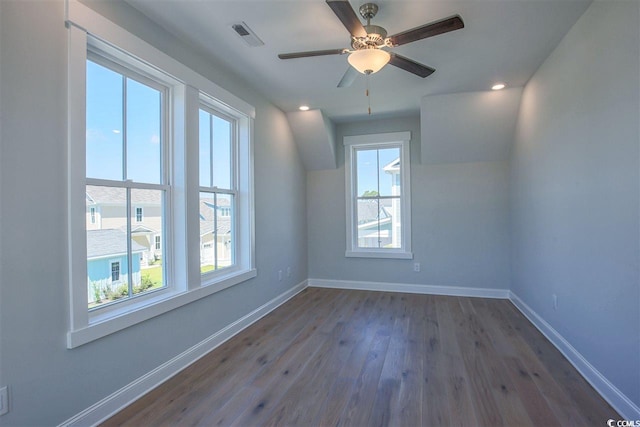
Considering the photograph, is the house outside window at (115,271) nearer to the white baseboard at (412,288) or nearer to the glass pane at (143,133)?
the glass pane at (143,133)

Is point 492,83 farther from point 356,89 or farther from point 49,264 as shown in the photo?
point 49,264

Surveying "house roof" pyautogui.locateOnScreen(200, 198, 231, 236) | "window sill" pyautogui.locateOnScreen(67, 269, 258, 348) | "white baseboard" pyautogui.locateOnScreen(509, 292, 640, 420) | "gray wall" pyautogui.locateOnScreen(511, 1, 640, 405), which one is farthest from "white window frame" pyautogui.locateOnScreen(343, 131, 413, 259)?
"window sill" pyautogui.locateOnScreen(67, 269, 258, 348)

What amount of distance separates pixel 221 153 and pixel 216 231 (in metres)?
0.79

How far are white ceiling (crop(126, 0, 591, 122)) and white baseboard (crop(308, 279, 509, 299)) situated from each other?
8.61ft

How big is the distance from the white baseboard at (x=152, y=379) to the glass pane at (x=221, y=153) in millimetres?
1415

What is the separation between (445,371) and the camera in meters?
2.35

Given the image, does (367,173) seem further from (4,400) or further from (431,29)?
(4,400)

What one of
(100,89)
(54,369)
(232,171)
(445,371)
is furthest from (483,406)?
A: (100,89)

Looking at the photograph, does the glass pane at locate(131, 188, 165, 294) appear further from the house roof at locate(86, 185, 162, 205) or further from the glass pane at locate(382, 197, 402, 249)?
the glass pane at locate(382, 197, 402, 249)

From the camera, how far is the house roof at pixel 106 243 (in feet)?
6.27

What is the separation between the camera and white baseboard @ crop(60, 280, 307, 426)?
1.79 meters

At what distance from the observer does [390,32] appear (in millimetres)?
2361

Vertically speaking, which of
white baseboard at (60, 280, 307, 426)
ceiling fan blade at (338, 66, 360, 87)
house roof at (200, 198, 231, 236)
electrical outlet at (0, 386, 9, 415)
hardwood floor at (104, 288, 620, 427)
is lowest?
hardwood floor at (104, 288, 620, 427)

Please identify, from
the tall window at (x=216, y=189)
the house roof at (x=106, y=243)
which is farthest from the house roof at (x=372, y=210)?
the house roof at (x=106, y=243)
